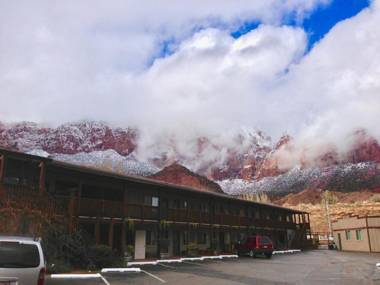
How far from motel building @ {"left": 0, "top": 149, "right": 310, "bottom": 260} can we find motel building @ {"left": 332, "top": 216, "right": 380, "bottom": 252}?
32.0 ft

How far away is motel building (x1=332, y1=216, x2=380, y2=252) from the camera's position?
146 feet

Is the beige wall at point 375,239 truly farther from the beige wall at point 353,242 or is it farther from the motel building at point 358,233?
the beige wall at point 353,242

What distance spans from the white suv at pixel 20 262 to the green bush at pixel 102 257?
12959 mm

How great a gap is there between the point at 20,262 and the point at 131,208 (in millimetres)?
20693

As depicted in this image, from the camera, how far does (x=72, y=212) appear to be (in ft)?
76.2

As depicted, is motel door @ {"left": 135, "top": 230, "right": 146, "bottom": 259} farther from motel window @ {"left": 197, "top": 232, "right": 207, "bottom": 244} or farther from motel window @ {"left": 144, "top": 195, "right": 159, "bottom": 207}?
motel window @ {"left": 197, "top": 232, "right": 207, "bottom": 244}

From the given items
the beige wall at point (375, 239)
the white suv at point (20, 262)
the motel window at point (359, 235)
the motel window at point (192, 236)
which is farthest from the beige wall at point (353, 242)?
the white suv at point (20, 262)

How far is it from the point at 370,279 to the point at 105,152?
17172 centimetres

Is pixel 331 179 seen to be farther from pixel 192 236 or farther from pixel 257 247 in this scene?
pixel 257 247

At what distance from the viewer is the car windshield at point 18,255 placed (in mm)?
8500

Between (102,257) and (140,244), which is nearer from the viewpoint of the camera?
(102,257)

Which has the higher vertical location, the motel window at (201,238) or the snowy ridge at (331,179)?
the snowy ridge at (331,179)

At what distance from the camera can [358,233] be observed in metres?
47.8

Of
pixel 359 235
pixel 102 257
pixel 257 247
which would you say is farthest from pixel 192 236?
pixel 359 235
